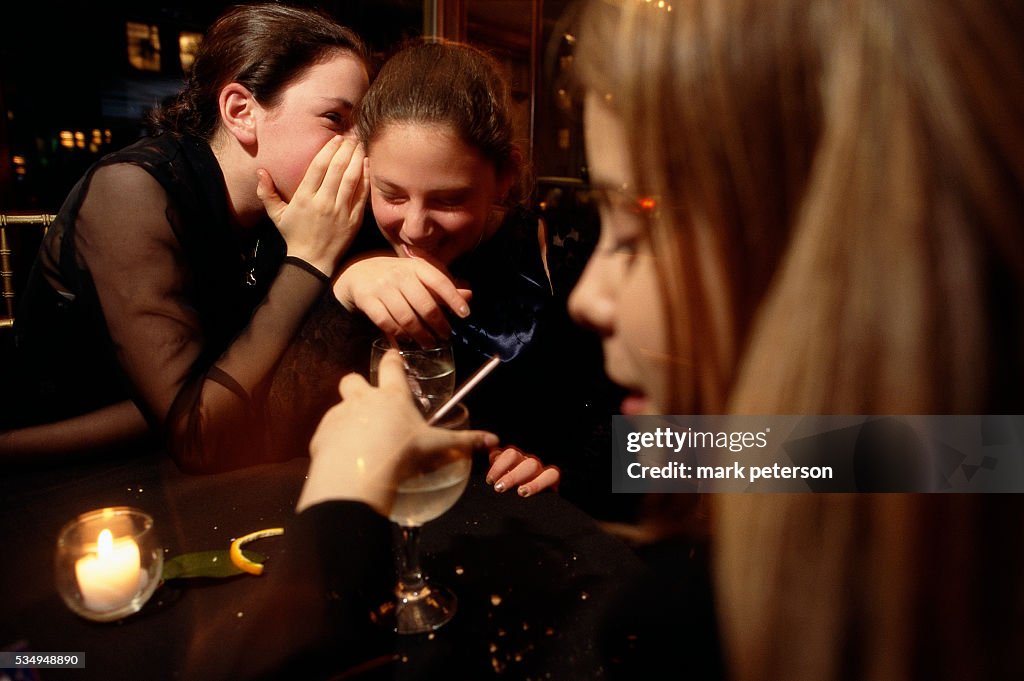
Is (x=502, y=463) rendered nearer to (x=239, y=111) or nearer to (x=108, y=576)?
(x=108, y=576)

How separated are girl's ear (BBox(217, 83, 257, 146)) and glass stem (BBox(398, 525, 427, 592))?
0.70m

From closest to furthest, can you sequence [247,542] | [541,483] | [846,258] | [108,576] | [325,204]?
[846,258] → [108,576] → [247,542] → [541,483] → [325,204]

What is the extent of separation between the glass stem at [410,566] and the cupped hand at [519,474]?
211mm

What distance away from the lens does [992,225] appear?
0.34m

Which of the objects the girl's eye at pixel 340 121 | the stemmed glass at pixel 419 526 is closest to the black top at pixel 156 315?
the girl's eye at pixel 340 121

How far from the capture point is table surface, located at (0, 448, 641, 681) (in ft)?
1.50

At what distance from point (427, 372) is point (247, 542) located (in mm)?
240

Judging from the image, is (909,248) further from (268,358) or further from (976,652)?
(268,358)

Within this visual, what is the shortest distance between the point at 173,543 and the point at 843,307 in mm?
618

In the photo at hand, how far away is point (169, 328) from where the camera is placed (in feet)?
2.63

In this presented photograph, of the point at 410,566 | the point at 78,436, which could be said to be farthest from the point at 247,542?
the point at 78,436

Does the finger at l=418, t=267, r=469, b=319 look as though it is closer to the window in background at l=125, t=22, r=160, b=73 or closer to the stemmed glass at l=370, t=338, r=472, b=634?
the stemmed glass at l=370, t=338, r=472, b=634

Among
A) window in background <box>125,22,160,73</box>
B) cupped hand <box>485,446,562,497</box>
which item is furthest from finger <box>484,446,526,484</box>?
window in background <box>125,22,160,73</box>

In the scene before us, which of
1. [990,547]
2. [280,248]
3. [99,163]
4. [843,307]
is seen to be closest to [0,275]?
[99,163]
